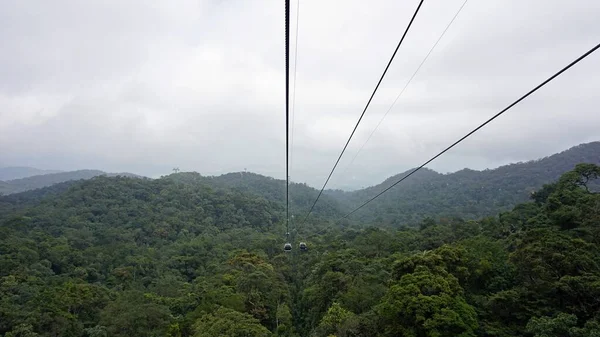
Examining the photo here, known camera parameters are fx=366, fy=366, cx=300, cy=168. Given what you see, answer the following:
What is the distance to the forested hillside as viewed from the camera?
1366 cm

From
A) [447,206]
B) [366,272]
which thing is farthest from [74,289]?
[447,206]

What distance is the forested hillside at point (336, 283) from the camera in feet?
44.8

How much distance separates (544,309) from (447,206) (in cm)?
6868

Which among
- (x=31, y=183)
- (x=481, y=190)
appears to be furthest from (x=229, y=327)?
(x=31, y=183)

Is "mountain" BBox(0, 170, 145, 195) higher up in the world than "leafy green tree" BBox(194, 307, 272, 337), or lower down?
higher up

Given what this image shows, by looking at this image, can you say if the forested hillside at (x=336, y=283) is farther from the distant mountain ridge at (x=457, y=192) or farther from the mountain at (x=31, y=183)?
the mountain at (x=31, y=183)

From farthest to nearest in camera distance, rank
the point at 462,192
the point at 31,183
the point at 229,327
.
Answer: the point at 31,183 < the point at 462,192 < the point at 229,327

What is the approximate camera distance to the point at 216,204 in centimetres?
6438

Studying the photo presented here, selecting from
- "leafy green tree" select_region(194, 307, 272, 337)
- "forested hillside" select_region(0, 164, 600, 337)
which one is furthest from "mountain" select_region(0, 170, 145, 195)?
"leafy green tree" select_region(194, 307, 272, 337)

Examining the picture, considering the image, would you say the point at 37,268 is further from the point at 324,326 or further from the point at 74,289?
→ the point at 324,326

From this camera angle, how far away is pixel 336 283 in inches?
849

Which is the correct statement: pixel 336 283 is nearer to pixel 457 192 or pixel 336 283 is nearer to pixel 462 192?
pixel 462 192

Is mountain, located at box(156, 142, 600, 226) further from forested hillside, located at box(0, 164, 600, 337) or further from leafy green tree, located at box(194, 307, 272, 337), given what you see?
leafy green tree, located at box(194, 307, 272, 337)

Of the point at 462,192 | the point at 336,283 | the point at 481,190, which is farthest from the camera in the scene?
the point at 462,192
